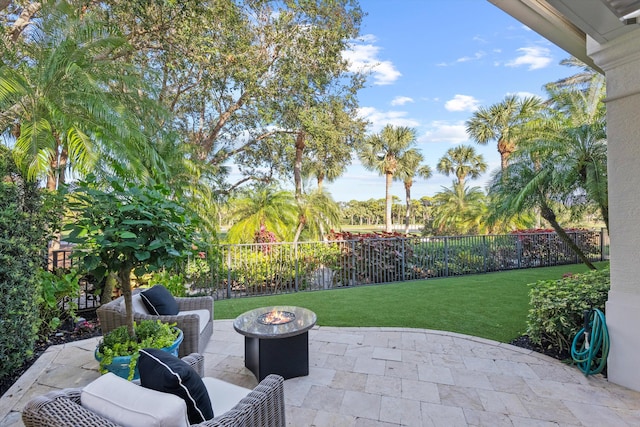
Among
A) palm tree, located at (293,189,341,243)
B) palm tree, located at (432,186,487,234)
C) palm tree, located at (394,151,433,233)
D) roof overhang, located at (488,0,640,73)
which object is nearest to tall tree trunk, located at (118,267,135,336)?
roof overhang, located at (488,0,640,73)

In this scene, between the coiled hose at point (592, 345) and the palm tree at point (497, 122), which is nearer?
the coiled hose at point (592, 345)

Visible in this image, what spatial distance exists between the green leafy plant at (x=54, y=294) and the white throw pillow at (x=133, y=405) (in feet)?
11.0

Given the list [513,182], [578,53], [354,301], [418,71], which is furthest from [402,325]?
[418,71]

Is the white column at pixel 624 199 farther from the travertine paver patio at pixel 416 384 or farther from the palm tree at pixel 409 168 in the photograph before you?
the palm tree at pixel 409 168

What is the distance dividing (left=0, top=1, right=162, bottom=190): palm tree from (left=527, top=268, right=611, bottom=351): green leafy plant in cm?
550

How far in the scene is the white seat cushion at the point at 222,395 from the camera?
183cm

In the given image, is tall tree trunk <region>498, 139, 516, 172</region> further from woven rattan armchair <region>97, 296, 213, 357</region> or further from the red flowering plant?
woven rattan armchair <region>97, 296, 213, 357</region>

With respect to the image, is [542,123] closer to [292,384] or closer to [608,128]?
[608,128]

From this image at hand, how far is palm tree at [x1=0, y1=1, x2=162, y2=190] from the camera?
11.5 ft

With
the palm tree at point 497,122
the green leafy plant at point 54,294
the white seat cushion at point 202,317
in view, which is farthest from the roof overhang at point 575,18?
the palm tree at point 497,122

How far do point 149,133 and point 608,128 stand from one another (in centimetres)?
639

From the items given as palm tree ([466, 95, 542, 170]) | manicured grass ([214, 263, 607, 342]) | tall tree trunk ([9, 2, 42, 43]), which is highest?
palm tree ([466, 95, 542, 170])

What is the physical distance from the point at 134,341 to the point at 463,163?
24397mm

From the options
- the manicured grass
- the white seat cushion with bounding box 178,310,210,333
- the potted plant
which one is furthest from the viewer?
the manicured grass
